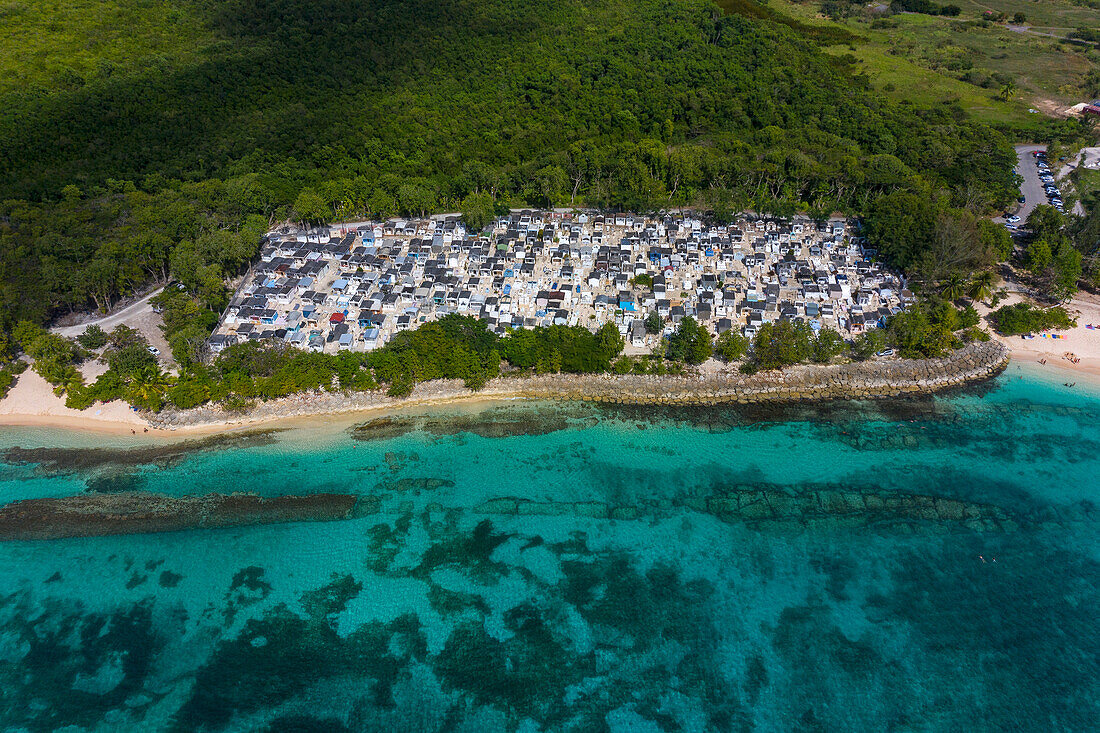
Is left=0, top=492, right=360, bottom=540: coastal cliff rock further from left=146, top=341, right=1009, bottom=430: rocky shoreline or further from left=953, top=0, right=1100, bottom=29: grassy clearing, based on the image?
left=953, top=0, right=1100, bottom=29: grassy clearing

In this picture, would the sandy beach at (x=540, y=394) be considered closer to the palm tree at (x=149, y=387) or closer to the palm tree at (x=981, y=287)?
the palm tree at (x=149, y=387)

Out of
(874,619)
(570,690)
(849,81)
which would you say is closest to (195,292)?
(570,690)

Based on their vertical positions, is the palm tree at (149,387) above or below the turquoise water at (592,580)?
above

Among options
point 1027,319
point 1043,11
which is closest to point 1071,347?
point 1027,319

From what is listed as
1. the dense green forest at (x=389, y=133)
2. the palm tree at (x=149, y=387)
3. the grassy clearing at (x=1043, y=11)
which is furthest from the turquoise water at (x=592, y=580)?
the grassy clearing at (x=1043, y=11)

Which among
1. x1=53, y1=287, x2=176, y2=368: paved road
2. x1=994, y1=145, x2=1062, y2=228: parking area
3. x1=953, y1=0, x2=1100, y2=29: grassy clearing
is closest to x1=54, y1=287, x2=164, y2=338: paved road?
x1=53, y1=287, x2=176, y2=368: paved road

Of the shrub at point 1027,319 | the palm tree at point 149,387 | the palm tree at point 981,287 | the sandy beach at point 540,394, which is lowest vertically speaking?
the sandy beach at point 540,394
